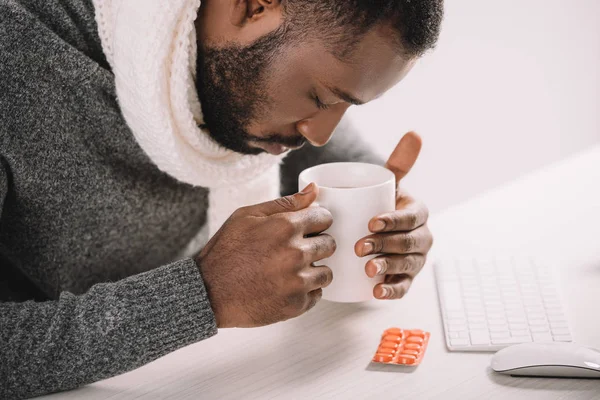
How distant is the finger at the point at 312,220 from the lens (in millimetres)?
797

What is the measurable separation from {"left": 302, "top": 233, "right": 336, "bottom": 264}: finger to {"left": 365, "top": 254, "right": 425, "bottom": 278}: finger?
0.21 feet

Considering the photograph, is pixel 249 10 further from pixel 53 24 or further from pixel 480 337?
pixel 480 337

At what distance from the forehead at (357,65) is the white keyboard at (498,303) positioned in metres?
0.29

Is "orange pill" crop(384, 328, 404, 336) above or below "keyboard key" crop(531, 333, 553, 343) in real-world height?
above

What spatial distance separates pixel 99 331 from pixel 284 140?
401 mm

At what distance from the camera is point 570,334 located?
0.83 meters

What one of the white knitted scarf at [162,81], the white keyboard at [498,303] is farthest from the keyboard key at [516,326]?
the white knitted scarf at [162,81]

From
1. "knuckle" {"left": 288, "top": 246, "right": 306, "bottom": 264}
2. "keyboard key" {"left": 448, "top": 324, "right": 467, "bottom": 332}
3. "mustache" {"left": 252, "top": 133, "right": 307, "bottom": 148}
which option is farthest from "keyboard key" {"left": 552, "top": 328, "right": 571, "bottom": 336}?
"mustache" {"left": 252, "top": 133, "right": 307, "bottom": 148}

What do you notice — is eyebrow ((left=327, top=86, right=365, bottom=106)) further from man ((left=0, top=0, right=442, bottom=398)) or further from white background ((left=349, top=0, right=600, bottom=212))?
white background ((left=349, top=0, right=600, bottom=212))

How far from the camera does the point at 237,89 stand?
1.00 metres

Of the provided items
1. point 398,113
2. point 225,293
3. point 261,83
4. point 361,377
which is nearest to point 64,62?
point 261,83

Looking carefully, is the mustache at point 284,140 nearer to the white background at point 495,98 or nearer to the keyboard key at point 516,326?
the keyboard key at point 516,326

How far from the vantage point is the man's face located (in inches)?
34.6

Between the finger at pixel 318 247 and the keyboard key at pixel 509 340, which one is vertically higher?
the finger at pixel 318 247
